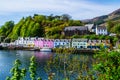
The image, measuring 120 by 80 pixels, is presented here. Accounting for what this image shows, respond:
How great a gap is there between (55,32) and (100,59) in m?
101

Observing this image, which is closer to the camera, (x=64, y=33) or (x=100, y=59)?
(x=100, y=59)

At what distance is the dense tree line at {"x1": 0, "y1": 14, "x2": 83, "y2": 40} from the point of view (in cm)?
10888

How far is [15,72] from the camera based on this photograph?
19.4 ft

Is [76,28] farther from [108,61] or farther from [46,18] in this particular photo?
[108,61]

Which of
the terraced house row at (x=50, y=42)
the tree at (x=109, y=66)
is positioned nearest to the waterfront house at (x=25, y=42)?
the terraced house row at (x=50, y=42)

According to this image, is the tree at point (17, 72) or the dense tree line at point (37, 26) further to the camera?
the dense tree line at point (37, 26)

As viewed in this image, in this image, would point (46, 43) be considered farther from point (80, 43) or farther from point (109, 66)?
point (109, 66)

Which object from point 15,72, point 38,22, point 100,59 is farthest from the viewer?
point 38,22

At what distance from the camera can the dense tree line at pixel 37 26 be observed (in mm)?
108875

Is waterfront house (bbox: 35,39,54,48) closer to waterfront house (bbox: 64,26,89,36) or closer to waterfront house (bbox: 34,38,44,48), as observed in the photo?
waterfront house (bbox: 34,38,44,48)

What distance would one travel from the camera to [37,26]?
109250 millimetres

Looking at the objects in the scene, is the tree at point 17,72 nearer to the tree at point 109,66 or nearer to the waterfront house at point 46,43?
the tree at point 109,66

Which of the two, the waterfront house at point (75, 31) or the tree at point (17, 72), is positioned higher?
the waterfront house at point (75, 31)

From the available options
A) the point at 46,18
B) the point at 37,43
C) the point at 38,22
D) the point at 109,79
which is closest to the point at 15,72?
the point at 109,79
